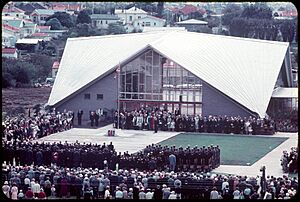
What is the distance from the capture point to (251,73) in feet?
89.7

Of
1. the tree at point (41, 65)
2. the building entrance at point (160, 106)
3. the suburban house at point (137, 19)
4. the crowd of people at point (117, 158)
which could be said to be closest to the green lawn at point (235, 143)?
the crowd of people at point (117, 158)

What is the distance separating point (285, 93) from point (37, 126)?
9798 millimetres

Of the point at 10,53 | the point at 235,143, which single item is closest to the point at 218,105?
the point at 235,143

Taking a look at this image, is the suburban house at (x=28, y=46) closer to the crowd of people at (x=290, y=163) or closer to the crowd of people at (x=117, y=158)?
the crowd of people at (x=117, y=158)

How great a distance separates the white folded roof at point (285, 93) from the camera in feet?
89.4

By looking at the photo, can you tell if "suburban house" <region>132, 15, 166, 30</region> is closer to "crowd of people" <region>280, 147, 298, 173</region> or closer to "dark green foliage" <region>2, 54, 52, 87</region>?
"dark green foliage" <region>2, 54, 52, 87</region>

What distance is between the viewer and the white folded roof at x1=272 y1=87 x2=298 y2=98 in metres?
27.2

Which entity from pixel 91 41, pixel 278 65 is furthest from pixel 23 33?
pixel 278 65

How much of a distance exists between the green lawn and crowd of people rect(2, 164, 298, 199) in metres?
5.04

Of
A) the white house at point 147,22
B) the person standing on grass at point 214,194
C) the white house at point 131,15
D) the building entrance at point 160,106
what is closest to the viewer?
the person standing on grass at point 214,194

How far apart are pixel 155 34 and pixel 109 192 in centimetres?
1775

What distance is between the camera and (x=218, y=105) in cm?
2597

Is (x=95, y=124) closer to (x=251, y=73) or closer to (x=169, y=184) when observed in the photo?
(x=251, y=73)

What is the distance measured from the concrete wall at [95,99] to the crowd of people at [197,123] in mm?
2152
